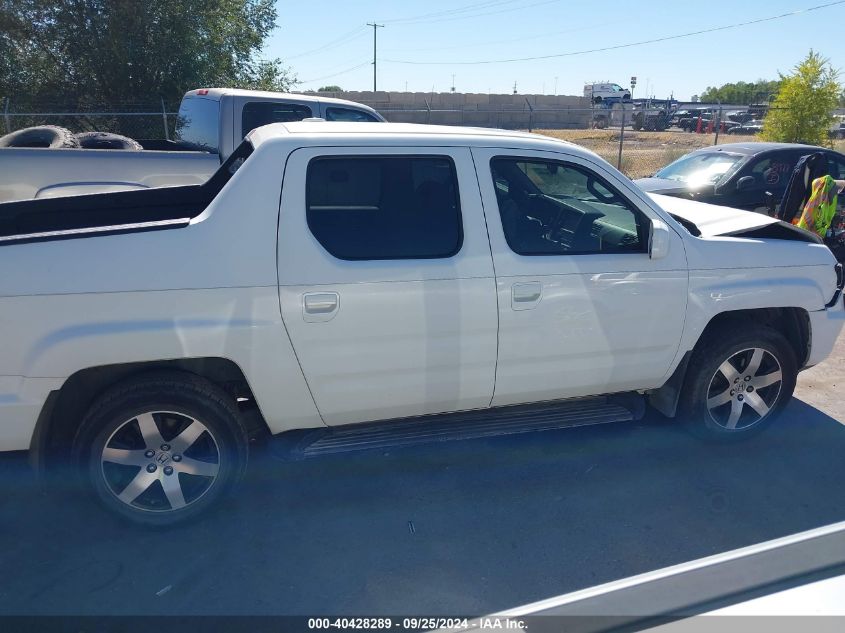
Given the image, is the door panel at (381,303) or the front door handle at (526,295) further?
the front door handle at (526,295)

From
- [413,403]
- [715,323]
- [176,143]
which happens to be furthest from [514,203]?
[176,143]

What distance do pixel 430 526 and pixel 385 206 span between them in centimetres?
171

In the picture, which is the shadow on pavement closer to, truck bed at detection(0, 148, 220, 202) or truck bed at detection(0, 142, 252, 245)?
truck bed at detection(0, 142, 252, 245)

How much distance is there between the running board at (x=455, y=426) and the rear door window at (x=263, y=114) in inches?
226

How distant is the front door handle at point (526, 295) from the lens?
11.9 ft

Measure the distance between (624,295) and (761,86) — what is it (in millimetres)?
90585

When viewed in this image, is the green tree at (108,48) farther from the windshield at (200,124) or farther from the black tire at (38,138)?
the black tire at (38,138)

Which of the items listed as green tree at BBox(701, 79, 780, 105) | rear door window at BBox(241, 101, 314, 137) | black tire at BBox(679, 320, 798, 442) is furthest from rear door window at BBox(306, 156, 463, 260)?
green tree at BBox(701, 79, 780, 105)

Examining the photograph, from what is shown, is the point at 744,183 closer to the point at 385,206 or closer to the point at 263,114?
the point at 263,114

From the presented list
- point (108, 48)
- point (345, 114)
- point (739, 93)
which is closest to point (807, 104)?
point (345, 114)

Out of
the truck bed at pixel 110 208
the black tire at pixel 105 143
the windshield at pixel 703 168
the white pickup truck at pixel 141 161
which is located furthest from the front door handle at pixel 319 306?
the windshield at pixel 703 168

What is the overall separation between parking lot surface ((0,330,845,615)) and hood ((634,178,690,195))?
18.5ft

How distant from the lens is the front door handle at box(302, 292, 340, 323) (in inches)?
131

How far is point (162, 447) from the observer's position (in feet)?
11.0
